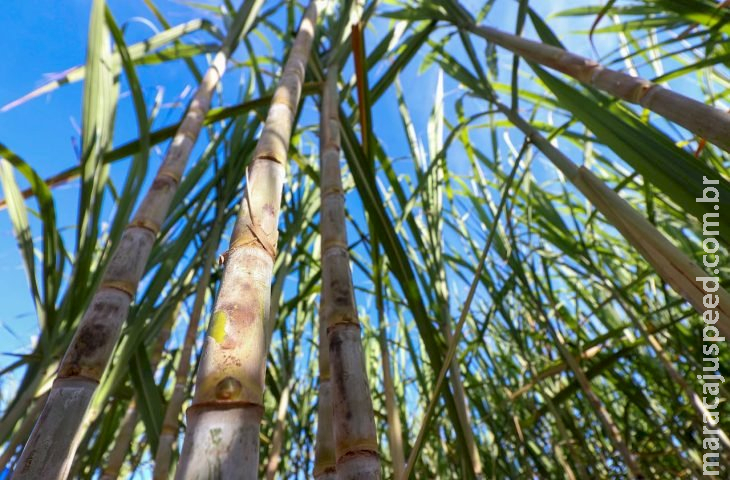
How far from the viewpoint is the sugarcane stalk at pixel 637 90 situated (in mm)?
319

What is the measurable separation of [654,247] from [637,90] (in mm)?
154

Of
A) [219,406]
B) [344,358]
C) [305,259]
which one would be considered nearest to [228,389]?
[219,406]

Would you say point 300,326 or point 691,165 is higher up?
point 300,326

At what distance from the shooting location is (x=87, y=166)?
0.56 metres

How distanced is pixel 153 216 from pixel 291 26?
796 mm

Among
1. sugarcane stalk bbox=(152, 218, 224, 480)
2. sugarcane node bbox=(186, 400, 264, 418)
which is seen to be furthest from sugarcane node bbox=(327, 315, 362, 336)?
sugarcane stalk bbox=(152, 218, 224, 480)

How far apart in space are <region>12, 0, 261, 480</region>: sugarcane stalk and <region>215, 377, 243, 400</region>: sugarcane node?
Result: 7.2 inches

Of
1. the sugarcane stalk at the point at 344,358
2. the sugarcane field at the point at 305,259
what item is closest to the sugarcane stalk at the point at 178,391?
the sugarcane field at the point at 305,259

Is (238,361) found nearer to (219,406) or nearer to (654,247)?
(219,406)

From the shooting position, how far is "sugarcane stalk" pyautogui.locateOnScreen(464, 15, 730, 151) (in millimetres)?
319

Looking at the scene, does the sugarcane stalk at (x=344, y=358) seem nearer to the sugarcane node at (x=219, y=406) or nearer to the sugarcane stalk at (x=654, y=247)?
the sugarcane node at (x=219, y=406)

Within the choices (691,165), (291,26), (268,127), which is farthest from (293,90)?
(291,26)

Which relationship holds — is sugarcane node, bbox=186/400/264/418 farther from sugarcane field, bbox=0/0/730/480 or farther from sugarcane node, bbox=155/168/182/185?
sugarcane node, bbox=155/168/182/185

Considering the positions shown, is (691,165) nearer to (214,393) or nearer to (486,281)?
(214,393)
